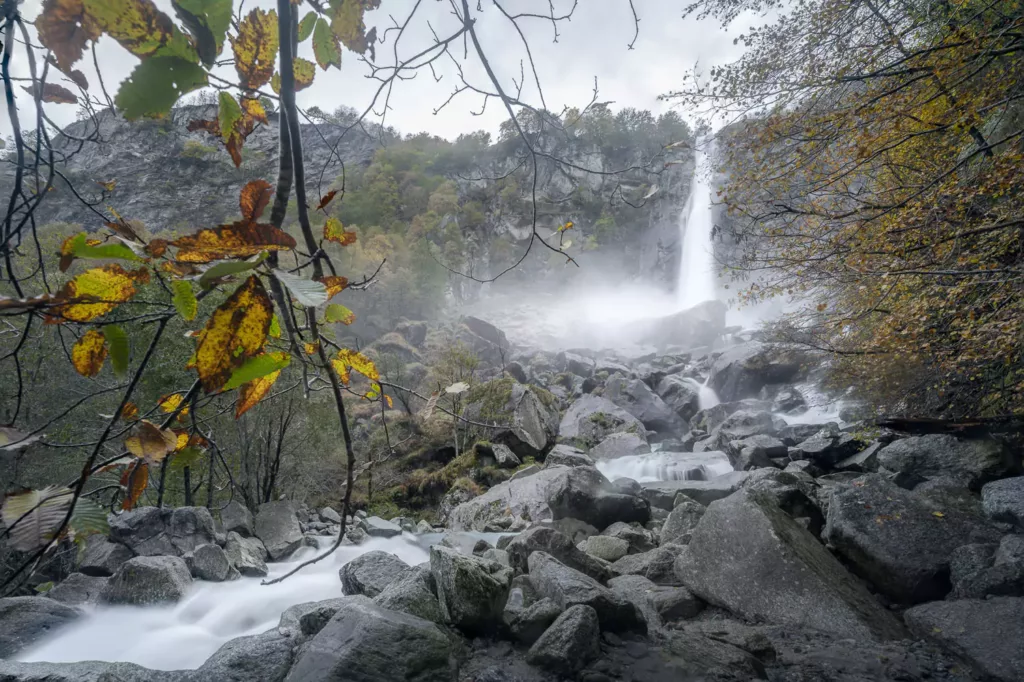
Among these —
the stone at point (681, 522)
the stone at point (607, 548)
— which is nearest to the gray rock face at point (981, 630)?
the stone at point (681, 522)

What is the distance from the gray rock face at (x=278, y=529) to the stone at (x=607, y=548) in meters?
4.90

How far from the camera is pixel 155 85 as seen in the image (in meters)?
0.58

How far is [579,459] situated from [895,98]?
9.33 m

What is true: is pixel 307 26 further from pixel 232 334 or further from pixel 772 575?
pixel 772 575

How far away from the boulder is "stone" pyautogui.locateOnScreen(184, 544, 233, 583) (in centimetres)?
1410

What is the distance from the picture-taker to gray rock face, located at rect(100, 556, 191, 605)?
524cm

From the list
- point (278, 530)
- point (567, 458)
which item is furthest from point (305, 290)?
point (567, 458)

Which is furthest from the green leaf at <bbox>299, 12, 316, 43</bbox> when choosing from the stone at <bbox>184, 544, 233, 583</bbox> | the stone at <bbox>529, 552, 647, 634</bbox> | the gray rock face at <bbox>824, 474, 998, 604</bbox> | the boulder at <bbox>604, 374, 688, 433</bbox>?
the boulder at <bbox>604, 374, 688, 433</bbox>

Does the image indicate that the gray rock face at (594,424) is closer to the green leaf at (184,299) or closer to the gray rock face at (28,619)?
the gray rock face at (28,619)

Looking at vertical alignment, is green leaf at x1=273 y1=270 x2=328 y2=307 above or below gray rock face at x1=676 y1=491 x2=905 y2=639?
above

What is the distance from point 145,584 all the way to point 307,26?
654 cm

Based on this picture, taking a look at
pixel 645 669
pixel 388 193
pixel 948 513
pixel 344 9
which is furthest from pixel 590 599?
pixel 388 193

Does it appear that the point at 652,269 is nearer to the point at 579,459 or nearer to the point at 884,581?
the point at 579,459

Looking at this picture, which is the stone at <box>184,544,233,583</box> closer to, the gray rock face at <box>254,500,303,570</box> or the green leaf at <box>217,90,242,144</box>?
the gray rock face at <box>254,500,303,570</box>
